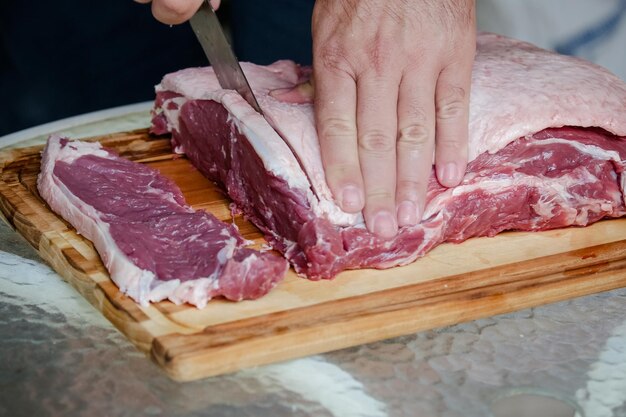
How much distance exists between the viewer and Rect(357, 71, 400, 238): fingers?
2590 millimetres

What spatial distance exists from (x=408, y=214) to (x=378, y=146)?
0.21 metres

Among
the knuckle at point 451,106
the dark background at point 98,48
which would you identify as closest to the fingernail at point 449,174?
the knuckle at point 451,106

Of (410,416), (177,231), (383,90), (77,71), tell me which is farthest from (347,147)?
(77,71)

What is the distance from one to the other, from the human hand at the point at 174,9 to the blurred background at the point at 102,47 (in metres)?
1.76

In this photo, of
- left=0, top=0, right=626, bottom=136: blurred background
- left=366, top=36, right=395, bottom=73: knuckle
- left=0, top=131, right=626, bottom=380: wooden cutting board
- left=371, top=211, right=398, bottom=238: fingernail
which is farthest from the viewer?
→ left=0, top=0, right=626, bottom=136: blurred background

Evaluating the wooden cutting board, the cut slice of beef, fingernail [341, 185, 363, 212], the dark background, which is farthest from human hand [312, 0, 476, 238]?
the dark background

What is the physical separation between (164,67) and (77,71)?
0.46 metres

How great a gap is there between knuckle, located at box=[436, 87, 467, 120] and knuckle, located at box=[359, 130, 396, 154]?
209mm

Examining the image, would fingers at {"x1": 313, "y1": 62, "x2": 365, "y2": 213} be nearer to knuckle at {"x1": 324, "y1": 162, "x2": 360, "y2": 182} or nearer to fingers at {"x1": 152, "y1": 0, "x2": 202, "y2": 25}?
knuckle at {"x1": 324, "y1": 162, "x2": 360, "y2": 182}

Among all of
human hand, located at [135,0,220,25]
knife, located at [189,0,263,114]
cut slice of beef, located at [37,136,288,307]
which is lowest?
cut slice of beef, located at [37,136,288,307]

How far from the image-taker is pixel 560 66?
10.1 feet

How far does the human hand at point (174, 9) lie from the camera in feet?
8.99

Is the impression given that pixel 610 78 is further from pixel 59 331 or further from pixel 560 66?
pixel 59 331

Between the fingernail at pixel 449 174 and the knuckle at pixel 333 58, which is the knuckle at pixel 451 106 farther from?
the knuckle at pixel 333 58
